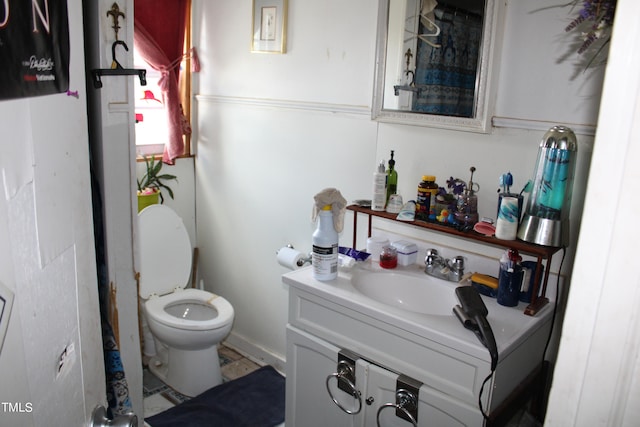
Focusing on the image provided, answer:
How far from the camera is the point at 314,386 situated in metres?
1.81

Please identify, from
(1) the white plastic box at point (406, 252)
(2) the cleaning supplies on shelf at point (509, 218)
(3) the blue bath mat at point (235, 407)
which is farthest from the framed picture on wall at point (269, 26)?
(3) the blue bath mat at point (235, 407)

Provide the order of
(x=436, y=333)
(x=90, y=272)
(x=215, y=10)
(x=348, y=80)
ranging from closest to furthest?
(x=90, y=272)
(x=436, y=333)
(x=348, y=80)
(x=215, y=10)

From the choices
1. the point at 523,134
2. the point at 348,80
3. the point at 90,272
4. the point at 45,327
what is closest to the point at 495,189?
the point at 523,134

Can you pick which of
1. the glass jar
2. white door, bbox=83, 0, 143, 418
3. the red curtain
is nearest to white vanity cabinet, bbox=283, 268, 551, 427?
the glass jar

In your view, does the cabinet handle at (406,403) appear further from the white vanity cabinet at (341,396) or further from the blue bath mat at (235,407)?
the blue bath mat at (235,407)

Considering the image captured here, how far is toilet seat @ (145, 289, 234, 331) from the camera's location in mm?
2352

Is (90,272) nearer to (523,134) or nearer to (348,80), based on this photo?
(523,134)

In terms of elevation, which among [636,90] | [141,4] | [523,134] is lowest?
[523,134]

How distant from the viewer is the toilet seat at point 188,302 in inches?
92.6

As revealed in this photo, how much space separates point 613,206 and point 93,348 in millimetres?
842

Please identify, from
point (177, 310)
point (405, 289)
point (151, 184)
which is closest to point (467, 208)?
point (405, 289)

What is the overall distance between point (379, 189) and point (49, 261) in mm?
1353

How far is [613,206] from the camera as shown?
452 mm

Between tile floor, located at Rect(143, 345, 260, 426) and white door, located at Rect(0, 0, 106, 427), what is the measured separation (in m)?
1.64
